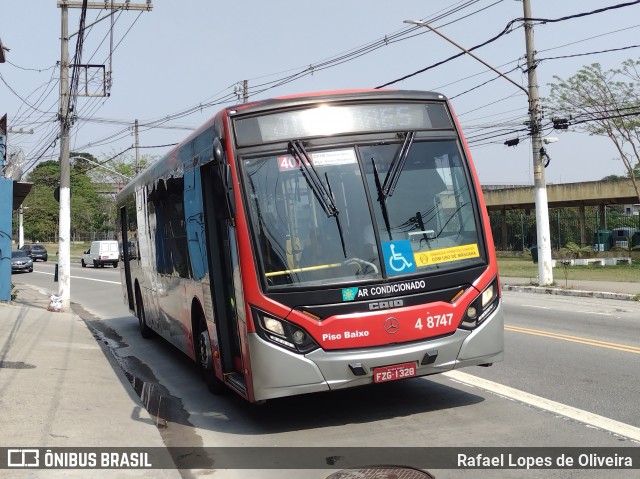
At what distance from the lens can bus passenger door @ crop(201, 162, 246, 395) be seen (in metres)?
7.27

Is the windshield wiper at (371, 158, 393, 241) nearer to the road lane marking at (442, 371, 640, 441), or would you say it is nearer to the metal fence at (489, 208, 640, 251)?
the road lane marking at (442, 371, 640, 441)

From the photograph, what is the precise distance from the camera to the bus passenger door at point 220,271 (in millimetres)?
7270

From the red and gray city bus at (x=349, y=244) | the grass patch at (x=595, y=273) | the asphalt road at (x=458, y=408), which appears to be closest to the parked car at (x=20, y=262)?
the grass patch at (x=595, y=273)

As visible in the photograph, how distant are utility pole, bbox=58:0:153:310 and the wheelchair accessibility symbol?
571 inches

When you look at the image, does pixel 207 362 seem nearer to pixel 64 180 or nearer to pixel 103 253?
pixel 64 180

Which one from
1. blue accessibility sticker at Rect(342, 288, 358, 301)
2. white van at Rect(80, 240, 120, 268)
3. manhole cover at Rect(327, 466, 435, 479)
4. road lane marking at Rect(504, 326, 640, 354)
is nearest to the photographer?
manhole cover at Rect(327, 466, 435, 479)

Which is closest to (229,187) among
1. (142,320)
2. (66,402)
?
(66,402)

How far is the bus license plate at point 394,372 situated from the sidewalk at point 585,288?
13449 millimetres

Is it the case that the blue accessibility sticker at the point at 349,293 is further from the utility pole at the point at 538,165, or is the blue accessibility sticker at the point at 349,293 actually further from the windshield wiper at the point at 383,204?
the utility pole at the point at 538,165

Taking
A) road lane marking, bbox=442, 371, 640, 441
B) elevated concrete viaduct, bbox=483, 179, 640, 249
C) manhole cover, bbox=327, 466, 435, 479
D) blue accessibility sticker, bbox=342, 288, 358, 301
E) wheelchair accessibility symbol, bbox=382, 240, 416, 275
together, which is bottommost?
manhole cover, bbox=327, 466, 435, 479

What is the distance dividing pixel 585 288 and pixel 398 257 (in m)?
16.1

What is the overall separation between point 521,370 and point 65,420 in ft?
16.7

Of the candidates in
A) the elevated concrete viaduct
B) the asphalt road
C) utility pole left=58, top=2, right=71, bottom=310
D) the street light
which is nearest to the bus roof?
the asphalt road

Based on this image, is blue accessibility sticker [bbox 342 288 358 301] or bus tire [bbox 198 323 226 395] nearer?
blue accessibility sticker [bbox 342 288 358 301]
